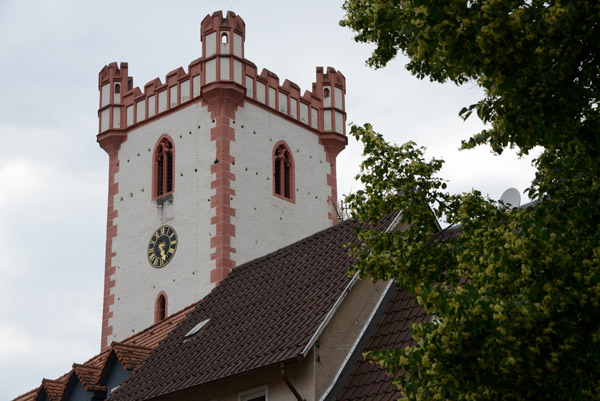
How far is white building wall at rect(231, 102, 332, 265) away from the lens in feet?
127

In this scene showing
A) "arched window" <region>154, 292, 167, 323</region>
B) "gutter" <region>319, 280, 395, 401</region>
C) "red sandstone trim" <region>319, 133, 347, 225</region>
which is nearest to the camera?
"gutter" <region>319, 280, 395, 401</region>

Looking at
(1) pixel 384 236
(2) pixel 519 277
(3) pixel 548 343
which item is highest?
(1) pixel 384 236

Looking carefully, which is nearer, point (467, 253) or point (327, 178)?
point (467, 253)

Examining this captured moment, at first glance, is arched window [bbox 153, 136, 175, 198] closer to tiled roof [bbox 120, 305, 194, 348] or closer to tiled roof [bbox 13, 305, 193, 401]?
tiled roof [bbox 13, 305, 193, 401]

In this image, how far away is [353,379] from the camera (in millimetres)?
17594

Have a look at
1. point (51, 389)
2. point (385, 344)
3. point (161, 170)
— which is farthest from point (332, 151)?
point (385, 344)

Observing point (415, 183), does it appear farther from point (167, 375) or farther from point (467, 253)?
point (167, 375)

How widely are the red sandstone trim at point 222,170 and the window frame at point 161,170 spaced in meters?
2.25

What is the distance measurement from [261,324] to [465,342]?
11.6 m

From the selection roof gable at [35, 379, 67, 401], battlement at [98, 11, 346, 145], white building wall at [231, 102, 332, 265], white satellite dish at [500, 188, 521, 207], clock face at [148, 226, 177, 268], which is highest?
battlement at [98, 11, 346, 145]

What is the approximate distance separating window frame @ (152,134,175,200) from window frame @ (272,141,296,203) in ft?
12.9

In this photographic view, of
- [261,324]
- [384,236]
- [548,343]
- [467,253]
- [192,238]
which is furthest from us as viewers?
[192,238]

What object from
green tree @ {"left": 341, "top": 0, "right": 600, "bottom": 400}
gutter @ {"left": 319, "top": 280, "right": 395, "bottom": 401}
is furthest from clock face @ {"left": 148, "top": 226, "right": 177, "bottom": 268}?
green tree @ {"left": 341, "top": 0, "right": 600, "bottom": 400}

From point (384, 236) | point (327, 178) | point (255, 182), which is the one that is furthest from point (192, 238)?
point (384, 236)
